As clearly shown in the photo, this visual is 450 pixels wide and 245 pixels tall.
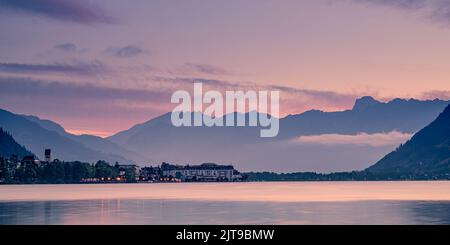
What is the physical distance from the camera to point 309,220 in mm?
55969

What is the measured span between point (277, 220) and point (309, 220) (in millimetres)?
2604
